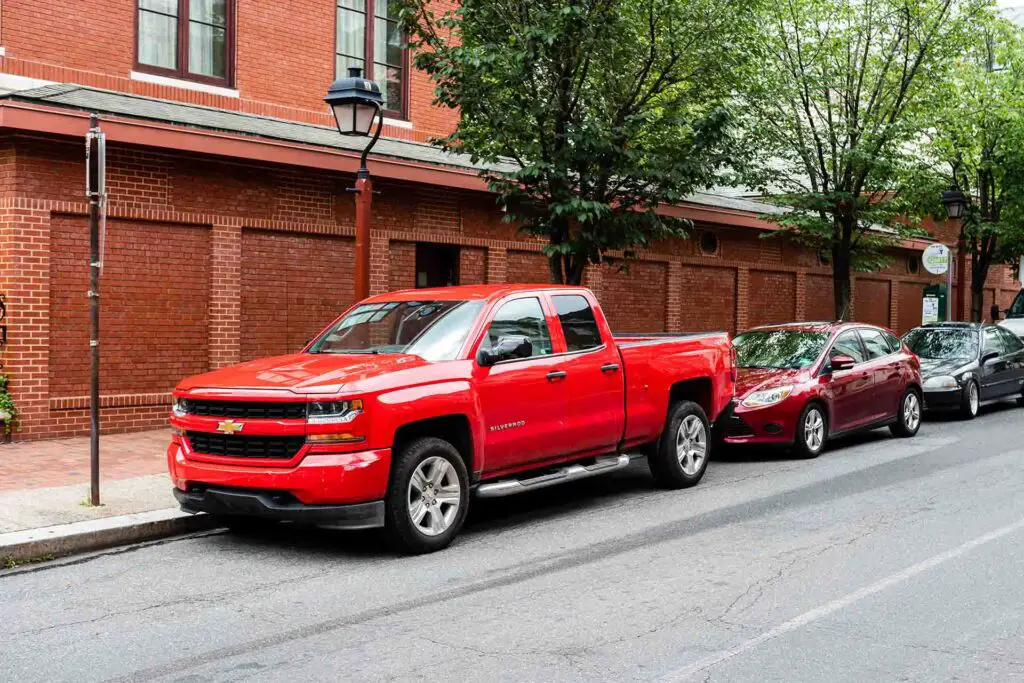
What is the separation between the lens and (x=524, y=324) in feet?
27.6

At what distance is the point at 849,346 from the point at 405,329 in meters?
7.06

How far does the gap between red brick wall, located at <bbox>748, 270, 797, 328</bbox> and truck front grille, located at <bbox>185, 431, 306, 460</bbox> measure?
17.4 metres

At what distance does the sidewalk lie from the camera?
799cm

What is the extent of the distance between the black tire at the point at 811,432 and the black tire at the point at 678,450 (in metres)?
2.10

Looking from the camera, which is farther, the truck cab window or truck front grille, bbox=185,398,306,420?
the truck cab window

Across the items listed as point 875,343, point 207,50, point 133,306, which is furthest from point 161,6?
point 875,343

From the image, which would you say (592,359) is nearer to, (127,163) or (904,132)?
(127,163)

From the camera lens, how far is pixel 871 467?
1130 centimetres

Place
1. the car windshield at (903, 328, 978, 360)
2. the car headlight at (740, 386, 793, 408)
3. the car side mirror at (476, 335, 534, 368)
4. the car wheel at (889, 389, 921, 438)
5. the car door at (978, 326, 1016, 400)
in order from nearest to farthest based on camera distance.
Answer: the car side mirror at (476, 335, 534, 368) < the car headlight at (740, 386, 793, 408) < the car wheel at (889, 389, 921, 438) < the car door at (978, 326, 1016, 400) < the car windshield at (903, 328, 978, 360)

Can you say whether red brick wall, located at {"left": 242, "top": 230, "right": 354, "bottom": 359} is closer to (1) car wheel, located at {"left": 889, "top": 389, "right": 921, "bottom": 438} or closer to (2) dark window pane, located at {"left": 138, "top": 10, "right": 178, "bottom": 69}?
(2) dark window pane, located at {"left": 138, "top": 10, "right": 178, "bottom": 69}

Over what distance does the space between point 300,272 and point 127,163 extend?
2766mm

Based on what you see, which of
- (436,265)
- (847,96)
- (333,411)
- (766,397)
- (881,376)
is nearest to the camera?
(333,411)

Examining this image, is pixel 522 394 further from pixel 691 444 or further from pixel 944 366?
pixel 944 366

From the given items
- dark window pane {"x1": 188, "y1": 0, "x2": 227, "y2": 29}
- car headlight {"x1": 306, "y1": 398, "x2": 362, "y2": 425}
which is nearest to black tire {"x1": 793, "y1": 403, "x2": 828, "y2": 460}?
car headlight {"x1": 306, "y1": 398, "x2": 362, "y2": 425}
